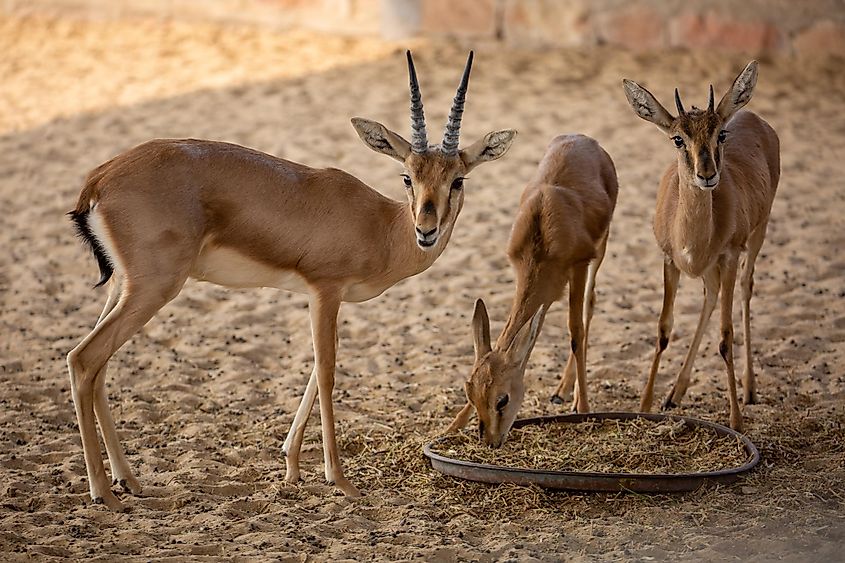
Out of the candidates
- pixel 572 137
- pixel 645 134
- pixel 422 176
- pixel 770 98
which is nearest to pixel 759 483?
pixel 422 176

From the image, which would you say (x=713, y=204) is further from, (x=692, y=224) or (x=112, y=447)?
(x=112, y=447)

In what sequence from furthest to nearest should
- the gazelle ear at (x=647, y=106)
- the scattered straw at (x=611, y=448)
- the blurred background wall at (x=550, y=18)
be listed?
1. the blurred background wall at (x=550, y=18)
2. the gazelle ear at (x=647, y=106)
3. the scattered straw at (x=611, y=448)

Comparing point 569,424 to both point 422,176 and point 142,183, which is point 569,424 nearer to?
point 422,176

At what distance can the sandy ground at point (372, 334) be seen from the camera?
482 cm

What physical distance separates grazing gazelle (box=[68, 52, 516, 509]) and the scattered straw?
28.6 inches

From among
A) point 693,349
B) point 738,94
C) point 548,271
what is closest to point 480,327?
point 548,271

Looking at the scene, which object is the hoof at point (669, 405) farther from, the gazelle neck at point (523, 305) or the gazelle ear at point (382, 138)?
the gazelle ear at point (382, 138)

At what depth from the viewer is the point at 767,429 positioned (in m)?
5.92

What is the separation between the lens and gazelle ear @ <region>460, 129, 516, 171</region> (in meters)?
5.32

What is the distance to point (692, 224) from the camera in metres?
5.95

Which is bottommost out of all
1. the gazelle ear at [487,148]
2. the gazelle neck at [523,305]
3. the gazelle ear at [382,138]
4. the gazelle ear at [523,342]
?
the gazelle ear at [523,342]

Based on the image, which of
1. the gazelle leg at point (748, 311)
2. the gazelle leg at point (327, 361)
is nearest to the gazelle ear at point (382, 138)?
the gazelle leg at point (327, 361)

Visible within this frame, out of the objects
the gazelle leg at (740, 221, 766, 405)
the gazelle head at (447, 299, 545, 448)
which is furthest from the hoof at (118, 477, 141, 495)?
the gazelle leg at (740, 221, 766, 405)

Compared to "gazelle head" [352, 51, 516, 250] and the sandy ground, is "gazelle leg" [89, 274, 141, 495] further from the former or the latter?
"gazelle head" [352, 51, 516, 250]
